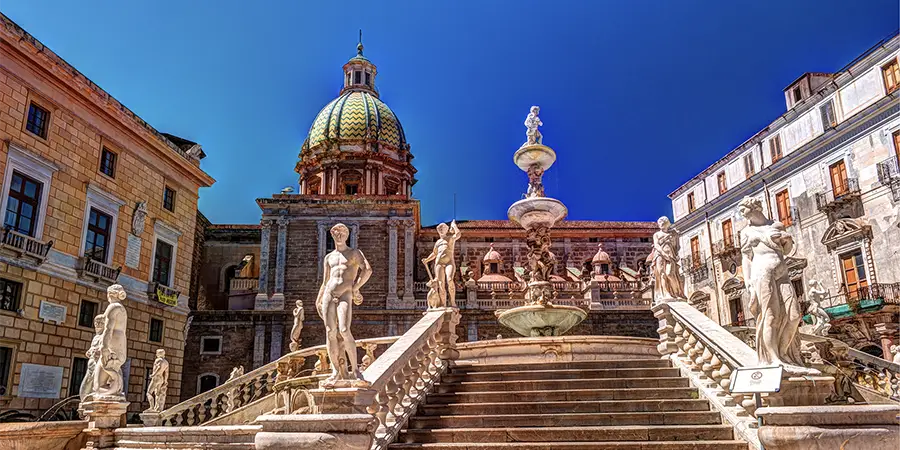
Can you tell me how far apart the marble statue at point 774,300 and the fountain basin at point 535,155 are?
→ 8.43 metres

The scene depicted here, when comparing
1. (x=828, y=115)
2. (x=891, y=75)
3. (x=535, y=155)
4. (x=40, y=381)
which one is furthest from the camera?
(x=828, y=115)

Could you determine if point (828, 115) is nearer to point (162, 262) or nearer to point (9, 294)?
point (162, 262)

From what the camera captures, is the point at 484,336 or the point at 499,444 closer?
the point at 499,444

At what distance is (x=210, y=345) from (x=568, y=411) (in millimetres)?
26029

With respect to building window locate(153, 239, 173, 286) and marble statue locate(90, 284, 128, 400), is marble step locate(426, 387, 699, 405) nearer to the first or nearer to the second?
marble statue locate(90, 284, 128, 400)

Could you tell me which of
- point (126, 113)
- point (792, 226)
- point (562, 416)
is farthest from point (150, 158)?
point (792, 226)

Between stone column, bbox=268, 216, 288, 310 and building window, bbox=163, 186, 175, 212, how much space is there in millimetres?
9077

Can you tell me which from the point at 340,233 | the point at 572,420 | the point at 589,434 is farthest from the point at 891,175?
the point at 340,233

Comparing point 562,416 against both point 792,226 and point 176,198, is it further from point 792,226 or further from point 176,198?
point 792,226

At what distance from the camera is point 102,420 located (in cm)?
973

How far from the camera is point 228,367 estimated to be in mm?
29969

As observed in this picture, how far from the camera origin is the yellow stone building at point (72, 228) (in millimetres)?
16438

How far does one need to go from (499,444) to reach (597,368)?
327 cm

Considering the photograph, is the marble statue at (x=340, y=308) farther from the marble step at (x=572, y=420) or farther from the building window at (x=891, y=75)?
the building window at (x=891, y=75)
